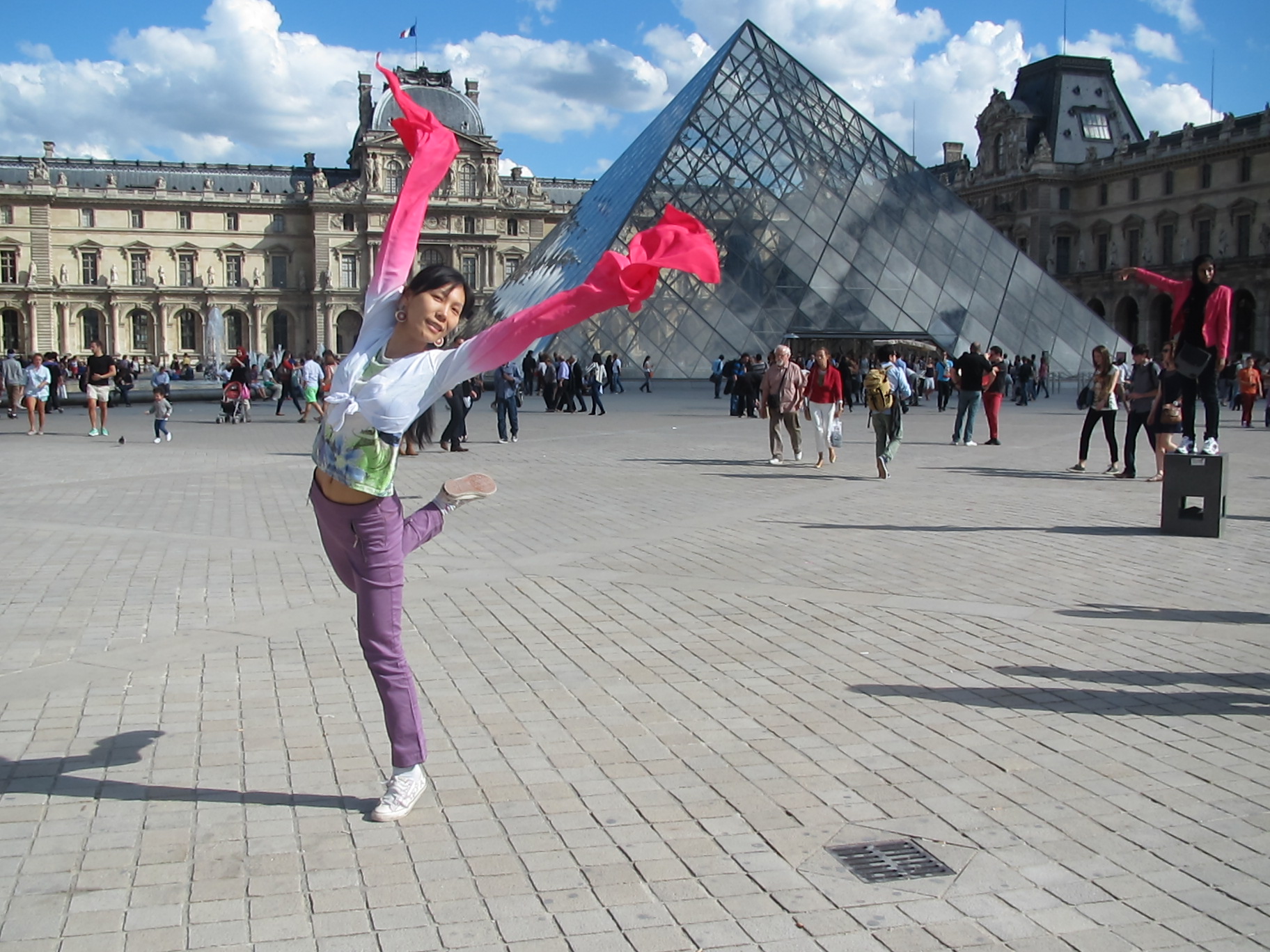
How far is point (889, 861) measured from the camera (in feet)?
9.02

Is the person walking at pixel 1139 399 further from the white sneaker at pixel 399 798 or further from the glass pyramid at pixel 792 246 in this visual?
the glass pyramid at pixel 792 246

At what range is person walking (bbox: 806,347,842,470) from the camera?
1196 cm

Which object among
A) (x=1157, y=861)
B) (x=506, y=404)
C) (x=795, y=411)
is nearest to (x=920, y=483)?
(x=795, y=411)

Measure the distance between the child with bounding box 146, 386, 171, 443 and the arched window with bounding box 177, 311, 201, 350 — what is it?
66842 millimetres

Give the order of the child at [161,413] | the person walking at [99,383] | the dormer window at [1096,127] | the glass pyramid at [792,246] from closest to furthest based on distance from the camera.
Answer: the child at [161,413], the person walking at [99,383], the glass pyramid at [792,246], the dormer window at [1096,127]

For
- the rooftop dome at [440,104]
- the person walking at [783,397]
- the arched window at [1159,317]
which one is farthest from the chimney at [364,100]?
the person walking at [783,397]

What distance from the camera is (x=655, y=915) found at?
2471 mm

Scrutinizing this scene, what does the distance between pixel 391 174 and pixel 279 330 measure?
43.6 ft

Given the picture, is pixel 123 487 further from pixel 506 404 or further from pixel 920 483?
pixel 920 483

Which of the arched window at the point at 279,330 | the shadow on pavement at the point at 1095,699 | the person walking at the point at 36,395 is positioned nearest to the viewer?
the shadow on pavement at the point at 1095,699

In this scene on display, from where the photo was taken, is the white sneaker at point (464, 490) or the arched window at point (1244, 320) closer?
the white sneaker at point (464, 490)

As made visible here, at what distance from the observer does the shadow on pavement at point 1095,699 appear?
3.91m

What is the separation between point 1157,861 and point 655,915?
123 centimetres

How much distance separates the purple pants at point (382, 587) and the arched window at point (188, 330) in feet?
266
